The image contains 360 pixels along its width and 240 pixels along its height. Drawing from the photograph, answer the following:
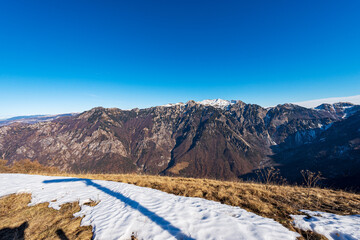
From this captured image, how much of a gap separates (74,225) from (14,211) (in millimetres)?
5082

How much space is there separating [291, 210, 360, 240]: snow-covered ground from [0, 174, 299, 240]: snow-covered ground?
103 centimetres

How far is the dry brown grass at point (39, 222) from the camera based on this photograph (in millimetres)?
5289

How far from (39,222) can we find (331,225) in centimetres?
1176

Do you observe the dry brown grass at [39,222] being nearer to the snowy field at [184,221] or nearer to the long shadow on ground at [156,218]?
the snowy field at [184,221]

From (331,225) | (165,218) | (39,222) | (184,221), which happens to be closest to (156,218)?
(165,218)

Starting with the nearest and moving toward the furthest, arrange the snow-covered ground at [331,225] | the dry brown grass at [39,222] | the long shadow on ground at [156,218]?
1. the snow-covered ground at [331,225]
2. the long shadow on ground at [156,218]
3. the dry brown grass at [39,222]

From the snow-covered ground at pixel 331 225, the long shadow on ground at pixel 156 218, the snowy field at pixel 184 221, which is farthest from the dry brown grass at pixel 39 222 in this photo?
the snow-covered ground at pixel 331 225

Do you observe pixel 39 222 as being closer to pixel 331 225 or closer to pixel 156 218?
pixel 156 218

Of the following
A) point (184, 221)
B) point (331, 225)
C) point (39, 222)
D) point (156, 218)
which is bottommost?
point (39, 222)

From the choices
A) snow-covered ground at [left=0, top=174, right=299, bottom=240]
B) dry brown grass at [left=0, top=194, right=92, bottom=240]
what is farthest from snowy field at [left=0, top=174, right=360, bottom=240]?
dry brown grass at [left=0, top=194, right=92, bottom=240]

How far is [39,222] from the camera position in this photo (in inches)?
243

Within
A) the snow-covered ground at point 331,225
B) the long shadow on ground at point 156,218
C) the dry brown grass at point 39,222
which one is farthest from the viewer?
the dry brown grass at point 39,222

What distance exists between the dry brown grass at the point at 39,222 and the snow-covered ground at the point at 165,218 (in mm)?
380

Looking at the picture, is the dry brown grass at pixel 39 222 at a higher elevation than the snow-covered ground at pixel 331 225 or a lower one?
lower
